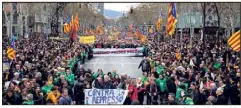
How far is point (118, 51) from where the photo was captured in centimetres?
3794

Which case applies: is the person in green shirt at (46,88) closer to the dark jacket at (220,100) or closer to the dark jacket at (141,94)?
the dark jacket at (141,94)

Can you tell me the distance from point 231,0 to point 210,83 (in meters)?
2.41

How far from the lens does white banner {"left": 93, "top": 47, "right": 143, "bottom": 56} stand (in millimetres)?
37094

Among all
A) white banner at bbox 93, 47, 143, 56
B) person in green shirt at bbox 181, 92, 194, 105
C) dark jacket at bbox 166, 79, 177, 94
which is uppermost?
white banner at bbox 93, 47, 143, 56

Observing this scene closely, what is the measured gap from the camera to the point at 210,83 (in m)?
14.8

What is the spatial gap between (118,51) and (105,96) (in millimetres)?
23765

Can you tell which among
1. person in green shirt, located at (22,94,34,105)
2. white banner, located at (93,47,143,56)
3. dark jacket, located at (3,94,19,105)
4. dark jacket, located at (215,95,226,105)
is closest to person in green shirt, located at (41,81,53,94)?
dark jacket, located at (3,94,19,105)

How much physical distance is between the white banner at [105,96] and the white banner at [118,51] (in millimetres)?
22383

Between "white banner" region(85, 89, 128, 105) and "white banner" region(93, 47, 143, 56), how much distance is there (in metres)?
22.4

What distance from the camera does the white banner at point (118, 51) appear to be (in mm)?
37094

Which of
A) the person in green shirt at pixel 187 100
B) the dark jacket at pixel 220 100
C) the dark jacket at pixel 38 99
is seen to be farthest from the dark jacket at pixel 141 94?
the dark jacket at pixel 38 99

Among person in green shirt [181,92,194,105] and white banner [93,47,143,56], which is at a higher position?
white banner [93,47,143,56]

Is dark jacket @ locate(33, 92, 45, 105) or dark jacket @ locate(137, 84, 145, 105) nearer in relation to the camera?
dark jacket @ locate(33, 92, 45, 105)

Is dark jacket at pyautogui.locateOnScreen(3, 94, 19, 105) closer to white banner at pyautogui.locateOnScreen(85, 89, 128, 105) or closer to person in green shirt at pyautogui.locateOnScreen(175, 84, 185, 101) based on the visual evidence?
white banner at pyautogui.locateOnScreen(85, 89, 128, 105)
